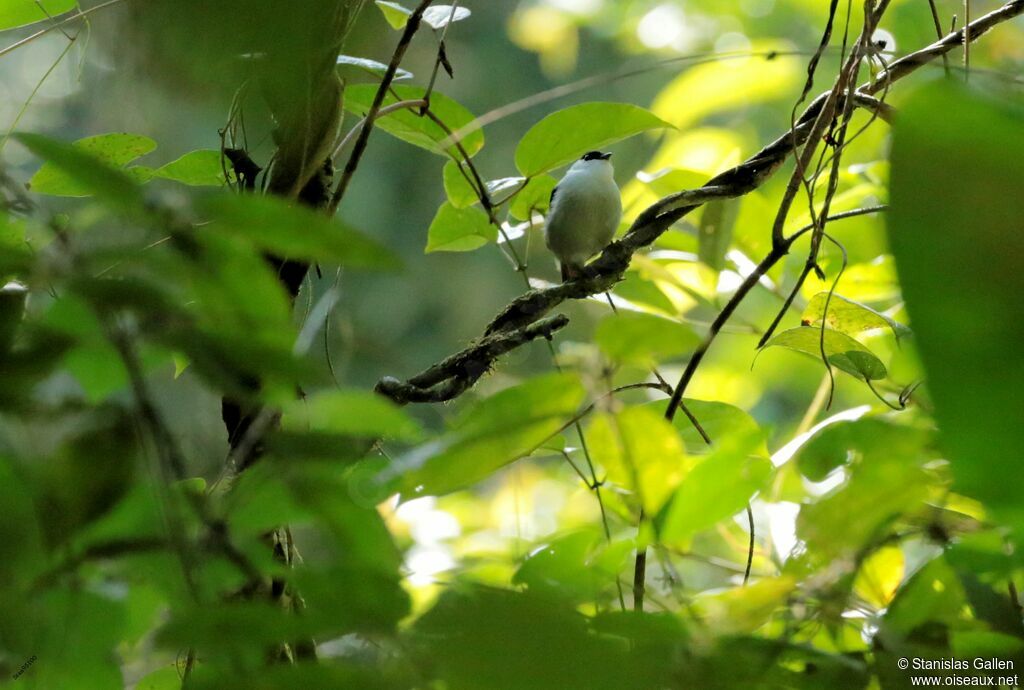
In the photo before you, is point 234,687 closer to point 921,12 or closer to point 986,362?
point 986,362

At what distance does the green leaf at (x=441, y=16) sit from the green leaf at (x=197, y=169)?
32 cm

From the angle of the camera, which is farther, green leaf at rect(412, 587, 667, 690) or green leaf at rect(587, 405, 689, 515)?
green leaf at rect(587, 405, 689, 515)

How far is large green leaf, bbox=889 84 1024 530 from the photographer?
27cm

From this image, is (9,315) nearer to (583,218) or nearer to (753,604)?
(753,604)

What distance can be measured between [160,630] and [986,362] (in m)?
0.33

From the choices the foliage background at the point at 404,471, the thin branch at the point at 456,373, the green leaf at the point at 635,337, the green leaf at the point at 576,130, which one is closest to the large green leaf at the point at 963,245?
the foliage background at the point at 404,471

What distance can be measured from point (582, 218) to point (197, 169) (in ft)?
4.64

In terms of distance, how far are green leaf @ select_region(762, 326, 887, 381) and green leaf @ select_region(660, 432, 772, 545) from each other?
1.73ft

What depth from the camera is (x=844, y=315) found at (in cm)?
105

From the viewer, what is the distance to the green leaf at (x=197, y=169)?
1073 mm

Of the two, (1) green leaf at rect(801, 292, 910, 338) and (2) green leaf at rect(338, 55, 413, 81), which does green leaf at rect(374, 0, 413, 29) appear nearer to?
(2) green leaf at rect(338, 55, 413, 81)

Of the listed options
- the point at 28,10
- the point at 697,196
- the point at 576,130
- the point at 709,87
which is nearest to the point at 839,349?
the point at 697,196

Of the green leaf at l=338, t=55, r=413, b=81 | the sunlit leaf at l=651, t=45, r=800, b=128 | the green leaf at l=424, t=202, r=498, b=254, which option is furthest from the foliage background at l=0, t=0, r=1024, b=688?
the sunlit leaf at l=651, t=45, r=800, b=128

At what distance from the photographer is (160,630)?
1.16 feet
